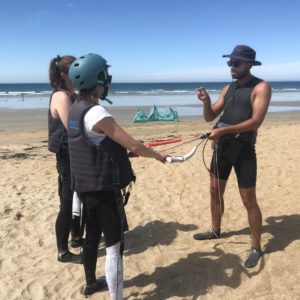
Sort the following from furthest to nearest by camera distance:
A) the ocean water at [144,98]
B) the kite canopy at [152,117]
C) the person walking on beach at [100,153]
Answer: the ocean water at [144,98] → the kite canopy at [152,117] → the person walking on beach at [100,153]

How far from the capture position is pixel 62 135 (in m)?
4.21

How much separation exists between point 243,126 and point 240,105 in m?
0.25

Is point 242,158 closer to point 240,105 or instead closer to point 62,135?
point 240,105

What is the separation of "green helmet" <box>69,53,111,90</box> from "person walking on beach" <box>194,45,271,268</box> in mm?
1431

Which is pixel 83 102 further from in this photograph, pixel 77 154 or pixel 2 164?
pixel 2 164

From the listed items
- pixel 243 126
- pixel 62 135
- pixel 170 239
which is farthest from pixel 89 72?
pixel 170 239

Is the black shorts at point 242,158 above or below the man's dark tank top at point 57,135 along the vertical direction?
below

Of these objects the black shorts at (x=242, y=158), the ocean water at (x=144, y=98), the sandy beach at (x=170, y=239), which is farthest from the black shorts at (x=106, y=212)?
the ocean water at (x=144, y=98)

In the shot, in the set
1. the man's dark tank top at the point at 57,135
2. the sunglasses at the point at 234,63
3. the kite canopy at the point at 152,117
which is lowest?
the kite canopy at the point at 152,117

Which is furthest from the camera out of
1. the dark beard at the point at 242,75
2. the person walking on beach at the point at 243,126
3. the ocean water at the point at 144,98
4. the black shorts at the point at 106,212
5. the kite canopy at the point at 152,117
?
the ocean water at the point at 144,98

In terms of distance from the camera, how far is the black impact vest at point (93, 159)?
3199mm

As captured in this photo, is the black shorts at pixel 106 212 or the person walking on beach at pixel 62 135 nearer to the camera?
the black shorts at pixel 106 212

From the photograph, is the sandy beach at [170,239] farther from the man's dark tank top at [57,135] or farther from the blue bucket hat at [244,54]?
the blue bucket hat at [244,54]

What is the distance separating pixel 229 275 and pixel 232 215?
171 centimetres
